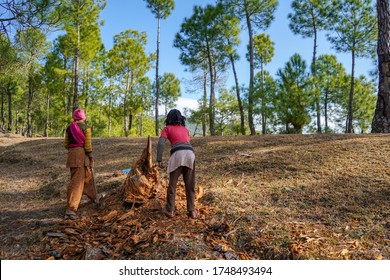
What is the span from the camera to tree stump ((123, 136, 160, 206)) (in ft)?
17.1

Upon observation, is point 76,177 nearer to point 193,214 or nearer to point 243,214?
point 193,214

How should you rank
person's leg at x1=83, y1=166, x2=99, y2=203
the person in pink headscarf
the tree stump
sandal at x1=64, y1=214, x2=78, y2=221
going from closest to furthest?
1. sandal at x1=64, y1=214, x2=78, y2=221
2. the tree stump
3. the person in pink headscarf
4. person's leg at x1=83, y1=166, x2=99, y2=203

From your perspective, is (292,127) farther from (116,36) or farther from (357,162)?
(116,36)

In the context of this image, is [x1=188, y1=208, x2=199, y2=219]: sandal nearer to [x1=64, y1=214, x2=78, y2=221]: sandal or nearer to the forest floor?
the forest floor

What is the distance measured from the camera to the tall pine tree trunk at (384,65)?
8618 mm

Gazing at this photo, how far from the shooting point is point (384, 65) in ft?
28.4

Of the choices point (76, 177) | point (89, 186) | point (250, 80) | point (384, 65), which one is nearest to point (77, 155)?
point (76, 177)

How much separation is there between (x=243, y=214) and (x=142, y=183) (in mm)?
1877

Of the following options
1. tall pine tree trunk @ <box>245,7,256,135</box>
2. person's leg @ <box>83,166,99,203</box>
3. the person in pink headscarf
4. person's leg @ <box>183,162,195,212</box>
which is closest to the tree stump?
person's leg @ <box>83,166,99,203</box>

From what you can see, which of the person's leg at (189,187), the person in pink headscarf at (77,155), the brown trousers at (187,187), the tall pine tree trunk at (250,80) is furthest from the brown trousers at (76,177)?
the tall pine tree trunk at (250,80)

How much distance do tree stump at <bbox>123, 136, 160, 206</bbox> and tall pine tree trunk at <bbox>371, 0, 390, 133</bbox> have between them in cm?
724

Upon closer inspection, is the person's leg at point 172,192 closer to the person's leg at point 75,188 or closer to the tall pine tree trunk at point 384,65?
the person's leg at point 75,188

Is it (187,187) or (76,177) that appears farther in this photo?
(76,177)

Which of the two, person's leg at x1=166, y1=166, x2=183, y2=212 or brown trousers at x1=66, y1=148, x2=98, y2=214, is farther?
brown trousers at x1=66, y1=148, x2=98, y2=214
